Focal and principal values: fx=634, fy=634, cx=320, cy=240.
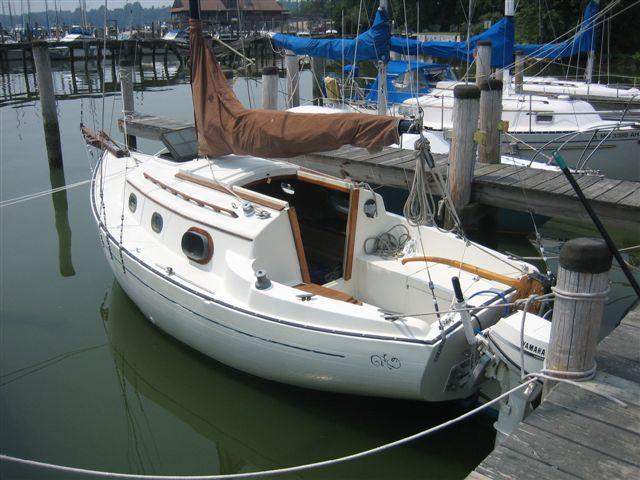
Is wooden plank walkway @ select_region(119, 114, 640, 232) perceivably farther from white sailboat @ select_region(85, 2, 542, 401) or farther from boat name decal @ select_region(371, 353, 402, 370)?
boat name decal @ select_region(371, 353, 402, 370)

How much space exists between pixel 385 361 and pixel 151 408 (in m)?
Result: 2.80

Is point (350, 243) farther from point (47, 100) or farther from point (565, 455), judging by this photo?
point (47, 100)

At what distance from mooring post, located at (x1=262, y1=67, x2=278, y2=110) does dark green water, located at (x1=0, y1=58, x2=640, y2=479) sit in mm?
5392

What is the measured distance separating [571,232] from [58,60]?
143ft

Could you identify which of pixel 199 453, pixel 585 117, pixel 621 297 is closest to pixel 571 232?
pixel 621 297

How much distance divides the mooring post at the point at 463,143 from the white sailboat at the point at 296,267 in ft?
7.24

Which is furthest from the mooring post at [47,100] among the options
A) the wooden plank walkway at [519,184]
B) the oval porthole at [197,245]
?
the oval porthole at [197,245]

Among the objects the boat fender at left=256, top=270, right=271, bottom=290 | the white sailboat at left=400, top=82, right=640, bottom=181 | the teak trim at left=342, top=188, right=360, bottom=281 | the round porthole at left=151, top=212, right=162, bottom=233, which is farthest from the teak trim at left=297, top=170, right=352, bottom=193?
the white sailboat at left=400, top=82, right=640, bottom=181

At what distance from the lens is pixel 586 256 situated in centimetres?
381

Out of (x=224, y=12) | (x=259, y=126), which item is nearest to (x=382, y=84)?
(x=259, y=126)

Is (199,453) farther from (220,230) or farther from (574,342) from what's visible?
(574,342)

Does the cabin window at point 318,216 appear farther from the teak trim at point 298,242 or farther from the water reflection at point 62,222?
the water reflection at point 62,222

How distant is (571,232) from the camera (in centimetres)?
1142

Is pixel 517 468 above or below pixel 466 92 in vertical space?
below
